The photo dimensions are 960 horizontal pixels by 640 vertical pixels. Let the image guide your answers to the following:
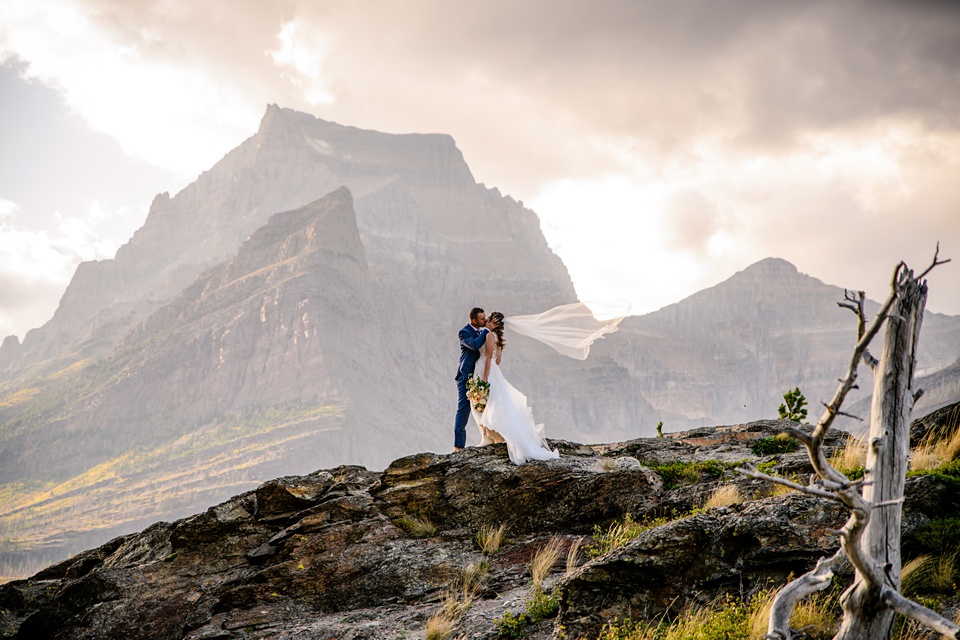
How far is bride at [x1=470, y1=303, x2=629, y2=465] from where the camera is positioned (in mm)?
14664

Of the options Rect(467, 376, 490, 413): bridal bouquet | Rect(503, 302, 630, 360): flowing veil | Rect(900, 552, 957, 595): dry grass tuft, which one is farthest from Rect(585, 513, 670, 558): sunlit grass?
Rect(503, 302, 630, 360): flowing veil

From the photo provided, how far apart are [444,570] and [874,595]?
268 inches

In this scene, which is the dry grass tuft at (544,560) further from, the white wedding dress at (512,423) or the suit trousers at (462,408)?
the suit trousers at (462,408)

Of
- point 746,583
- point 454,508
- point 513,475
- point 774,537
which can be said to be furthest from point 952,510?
point 454,508

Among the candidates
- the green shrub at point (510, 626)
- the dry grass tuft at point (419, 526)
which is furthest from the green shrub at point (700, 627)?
the dry grass tuft at point (419, 526)

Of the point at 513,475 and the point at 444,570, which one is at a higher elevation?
the point at 513,475

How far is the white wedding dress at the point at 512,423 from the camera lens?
14.4 meters

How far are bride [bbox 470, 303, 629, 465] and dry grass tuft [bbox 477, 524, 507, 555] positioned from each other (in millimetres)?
1898

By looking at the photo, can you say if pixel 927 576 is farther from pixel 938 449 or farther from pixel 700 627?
pixel 938 449

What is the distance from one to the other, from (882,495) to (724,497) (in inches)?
189

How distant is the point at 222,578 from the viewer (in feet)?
41.4

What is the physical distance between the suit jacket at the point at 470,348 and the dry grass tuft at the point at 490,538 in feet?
15.7

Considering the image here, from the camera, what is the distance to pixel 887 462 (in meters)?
6.50

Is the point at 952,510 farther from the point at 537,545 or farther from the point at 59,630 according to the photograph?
the point at 59,630
